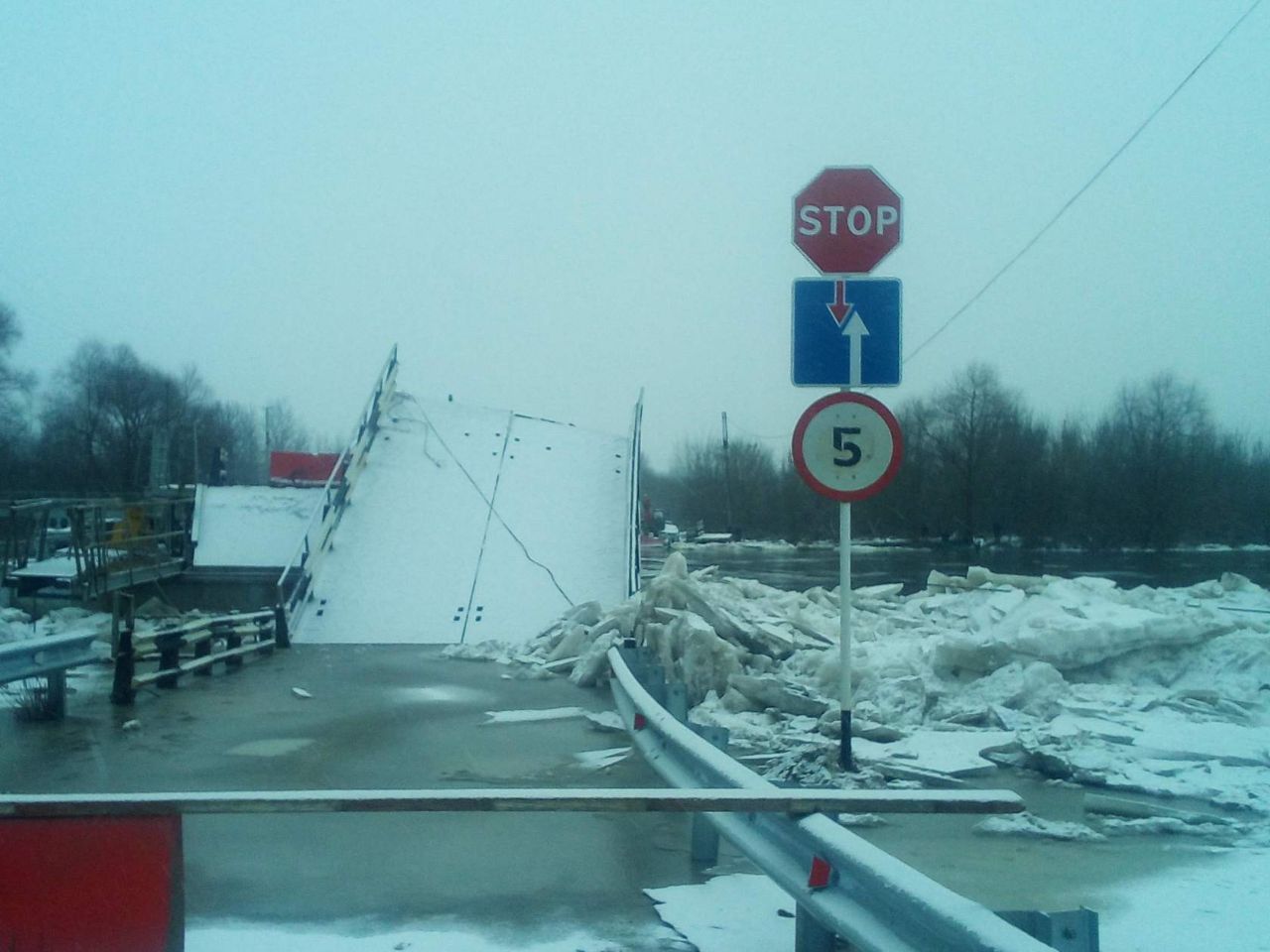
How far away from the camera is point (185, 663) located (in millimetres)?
11680

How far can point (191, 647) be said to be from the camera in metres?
14.2

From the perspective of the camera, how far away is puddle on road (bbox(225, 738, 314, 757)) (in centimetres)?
829

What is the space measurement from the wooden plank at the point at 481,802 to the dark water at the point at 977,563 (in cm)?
1979

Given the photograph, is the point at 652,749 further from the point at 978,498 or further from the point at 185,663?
the point at 978,498

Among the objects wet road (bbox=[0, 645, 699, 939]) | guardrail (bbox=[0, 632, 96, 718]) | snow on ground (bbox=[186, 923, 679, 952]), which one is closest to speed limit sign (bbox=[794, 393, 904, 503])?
wet road (bbox=[0, 645, 699, 939])

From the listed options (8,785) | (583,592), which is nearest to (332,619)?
(583,592)

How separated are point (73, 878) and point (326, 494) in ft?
46.2

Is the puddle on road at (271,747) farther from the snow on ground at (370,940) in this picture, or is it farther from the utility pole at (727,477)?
the utility pole at (727,477)

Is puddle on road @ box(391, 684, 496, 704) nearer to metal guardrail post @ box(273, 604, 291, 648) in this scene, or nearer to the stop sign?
metal guardrail post @ box(273, 604, 291, 648)

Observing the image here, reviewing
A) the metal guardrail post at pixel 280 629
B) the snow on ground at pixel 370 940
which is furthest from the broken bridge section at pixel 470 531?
the snow on ground at pixel 370 940

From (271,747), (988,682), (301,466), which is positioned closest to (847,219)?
(988,682)

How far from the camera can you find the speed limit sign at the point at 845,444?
7.26m

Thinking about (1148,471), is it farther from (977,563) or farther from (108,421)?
(108,421)

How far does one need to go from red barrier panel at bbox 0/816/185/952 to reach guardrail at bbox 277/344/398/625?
36.3ft
